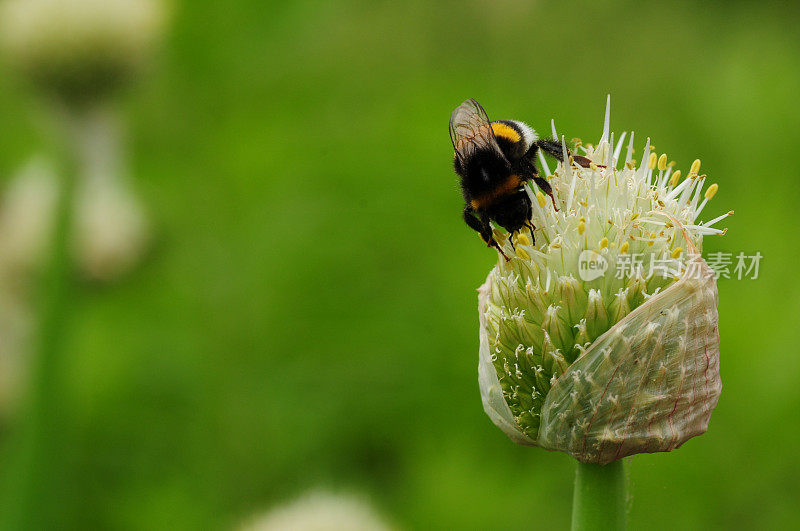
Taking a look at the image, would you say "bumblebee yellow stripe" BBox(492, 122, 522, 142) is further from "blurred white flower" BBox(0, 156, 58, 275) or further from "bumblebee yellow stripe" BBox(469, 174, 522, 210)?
"blurred white flower" BBox(0, 156, 58, 275)

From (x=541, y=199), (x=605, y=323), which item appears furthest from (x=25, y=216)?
→ (x=605, y=323)

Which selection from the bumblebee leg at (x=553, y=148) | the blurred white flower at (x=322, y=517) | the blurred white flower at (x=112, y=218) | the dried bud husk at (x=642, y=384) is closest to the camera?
the dried bud husk at (x=642, y=384)

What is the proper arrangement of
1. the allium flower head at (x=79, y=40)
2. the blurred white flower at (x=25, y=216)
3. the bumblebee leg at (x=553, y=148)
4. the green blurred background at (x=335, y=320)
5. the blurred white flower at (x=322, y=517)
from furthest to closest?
1. the blurred white flower at (x=25, y=216)
2. the allium flower head at (x=79, y=40)
3. the green blurred background at (x=335, y=320)
4. the blurred white flower at (x=322, y=517)
5. the bumblebee leg at (x=553, y=148)

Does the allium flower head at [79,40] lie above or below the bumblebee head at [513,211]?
above

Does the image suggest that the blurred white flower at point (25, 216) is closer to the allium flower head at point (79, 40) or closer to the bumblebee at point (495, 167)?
the allium flower head at point (79, 40)

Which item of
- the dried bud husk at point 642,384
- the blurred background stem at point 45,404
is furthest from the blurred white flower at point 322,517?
the dried bud husk at point 642,384

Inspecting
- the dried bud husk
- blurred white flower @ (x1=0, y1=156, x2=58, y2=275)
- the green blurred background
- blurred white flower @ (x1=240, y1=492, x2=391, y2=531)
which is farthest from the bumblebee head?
blurred white flower @ (x1=0, y1=156, x2=58, y2=275)
